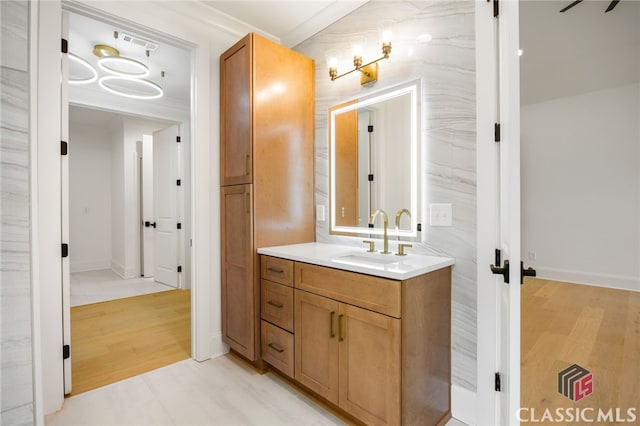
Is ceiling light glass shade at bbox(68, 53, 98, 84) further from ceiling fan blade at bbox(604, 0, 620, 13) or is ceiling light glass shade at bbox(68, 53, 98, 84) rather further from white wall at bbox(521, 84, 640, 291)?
white wall at bbox(521, 84, 640, 291)

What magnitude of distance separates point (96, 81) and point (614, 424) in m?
5.49

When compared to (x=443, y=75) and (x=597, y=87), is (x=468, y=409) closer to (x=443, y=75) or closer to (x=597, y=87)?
(x=443, y=75)

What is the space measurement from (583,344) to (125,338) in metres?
4.04

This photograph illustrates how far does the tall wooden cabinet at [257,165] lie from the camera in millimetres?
2174

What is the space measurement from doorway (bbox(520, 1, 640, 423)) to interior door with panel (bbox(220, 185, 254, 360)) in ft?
6.05

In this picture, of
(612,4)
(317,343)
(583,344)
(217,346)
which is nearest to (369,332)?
(317,343)

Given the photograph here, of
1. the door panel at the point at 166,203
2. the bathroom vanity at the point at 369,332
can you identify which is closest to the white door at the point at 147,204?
the door panel at the point at 166,203

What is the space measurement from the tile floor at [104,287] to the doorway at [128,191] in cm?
3

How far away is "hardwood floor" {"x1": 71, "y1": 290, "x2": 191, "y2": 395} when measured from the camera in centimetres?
223

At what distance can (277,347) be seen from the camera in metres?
2.03

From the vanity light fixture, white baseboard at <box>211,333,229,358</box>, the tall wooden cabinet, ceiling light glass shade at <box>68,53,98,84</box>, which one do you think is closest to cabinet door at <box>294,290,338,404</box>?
the tall wooden cabinet

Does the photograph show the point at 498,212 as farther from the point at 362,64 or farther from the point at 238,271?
the point at 238,271

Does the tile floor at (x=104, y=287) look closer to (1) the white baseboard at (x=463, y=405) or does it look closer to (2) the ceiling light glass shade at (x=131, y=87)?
(2) the ceiling light glass shade at (x=131, y=87)

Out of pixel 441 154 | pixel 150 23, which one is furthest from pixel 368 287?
pixel 150 23
